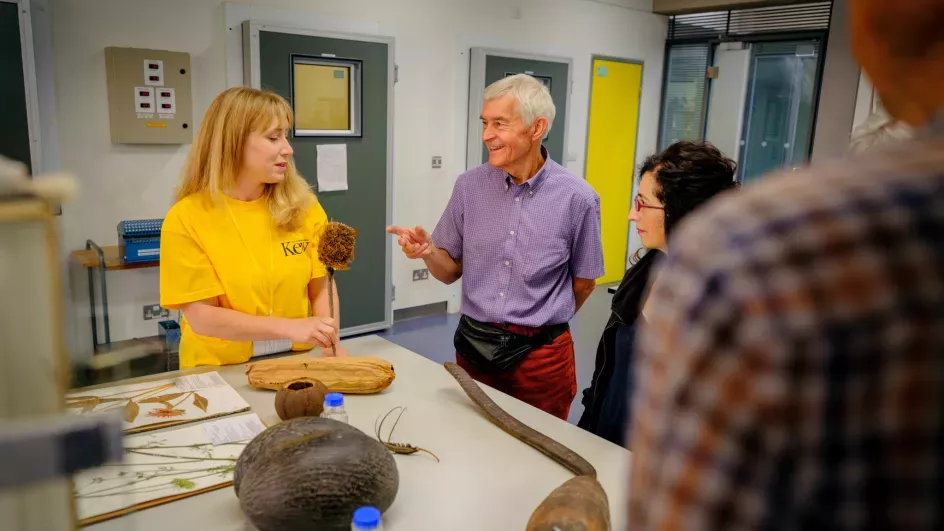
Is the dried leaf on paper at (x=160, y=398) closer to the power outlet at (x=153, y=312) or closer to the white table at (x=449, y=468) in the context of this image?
the white table at (x=449, y=468)

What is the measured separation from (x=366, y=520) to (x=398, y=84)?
4229 millimetres

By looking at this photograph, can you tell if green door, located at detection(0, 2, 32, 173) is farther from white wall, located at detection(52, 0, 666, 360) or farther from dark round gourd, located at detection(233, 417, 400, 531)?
dark round gourd, located at detection(233, 417, 400, 531)

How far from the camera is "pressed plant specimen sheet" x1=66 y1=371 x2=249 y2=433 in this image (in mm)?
1624

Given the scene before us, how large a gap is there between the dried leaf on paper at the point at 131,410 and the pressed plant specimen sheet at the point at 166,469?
0.27 ft

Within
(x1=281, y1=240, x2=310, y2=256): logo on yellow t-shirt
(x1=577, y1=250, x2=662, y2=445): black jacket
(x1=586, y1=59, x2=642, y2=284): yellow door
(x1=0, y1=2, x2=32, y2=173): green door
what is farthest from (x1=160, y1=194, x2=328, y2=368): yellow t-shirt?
(x1=586, y1=59, x2=642, y2=284): yellow door

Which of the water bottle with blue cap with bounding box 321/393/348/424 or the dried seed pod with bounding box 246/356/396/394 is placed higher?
the water bottle with blue cap with bounding box 321/393/348/424

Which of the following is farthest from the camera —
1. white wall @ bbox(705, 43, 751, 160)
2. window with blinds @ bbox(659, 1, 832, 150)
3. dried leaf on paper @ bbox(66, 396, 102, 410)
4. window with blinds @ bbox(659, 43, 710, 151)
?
window with blinds @ bbox(659, 43, 710, 151)

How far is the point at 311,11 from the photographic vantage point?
14.3 ft

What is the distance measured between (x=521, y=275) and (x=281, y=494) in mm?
1457

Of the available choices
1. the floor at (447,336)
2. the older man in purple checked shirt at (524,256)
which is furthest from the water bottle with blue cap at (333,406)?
the floor at (447,336)

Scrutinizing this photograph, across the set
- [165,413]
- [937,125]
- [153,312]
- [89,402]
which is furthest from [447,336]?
[937,125]

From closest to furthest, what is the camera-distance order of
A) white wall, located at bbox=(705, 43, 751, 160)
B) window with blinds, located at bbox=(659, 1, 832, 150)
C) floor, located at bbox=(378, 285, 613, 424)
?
floor, located at bbox=(378, 285, 613, 424) → window with blinds, located at bbox=(659, 1, 832, 150) → white wall, located at bbox=(705, 43, 751, 160)

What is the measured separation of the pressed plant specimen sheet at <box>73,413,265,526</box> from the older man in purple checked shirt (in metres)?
1.02

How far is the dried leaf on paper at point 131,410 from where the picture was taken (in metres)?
1.62
